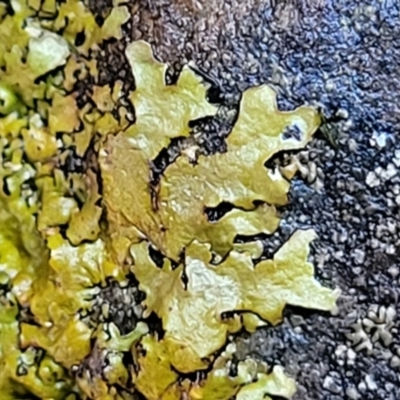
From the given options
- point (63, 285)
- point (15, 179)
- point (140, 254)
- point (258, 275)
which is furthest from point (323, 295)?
point (15, 179)

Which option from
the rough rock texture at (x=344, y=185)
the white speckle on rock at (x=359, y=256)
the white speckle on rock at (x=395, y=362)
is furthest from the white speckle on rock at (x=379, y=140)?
the white speckle on rock at (x=395, y=362)

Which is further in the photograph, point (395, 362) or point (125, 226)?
point (125, 226)

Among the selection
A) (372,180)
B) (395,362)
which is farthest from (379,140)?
(395,362)

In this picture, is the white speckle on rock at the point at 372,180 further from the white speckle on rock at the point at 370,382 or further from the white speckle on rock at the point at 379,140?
the white speckle on rock at the point at 370,382

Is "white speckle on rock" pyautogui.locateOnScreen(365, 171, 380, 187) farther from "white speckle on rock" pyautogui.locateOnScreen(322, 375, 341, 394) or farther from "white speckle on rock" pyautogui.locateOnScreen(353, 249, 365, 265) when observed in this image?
"white speckle on rock" pyautogui.locateOnScreen(322, 375, 341, 394)

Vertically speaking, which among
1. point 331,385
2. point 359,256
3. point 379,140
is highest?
point 379,140

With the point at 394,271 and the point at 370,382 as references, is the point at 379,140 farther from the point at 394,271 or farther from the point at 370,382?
the point at 370,382

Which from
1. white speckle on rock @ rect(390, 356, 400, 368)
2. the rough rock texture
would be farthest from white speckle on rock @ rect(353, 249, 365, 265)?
white speckle on rock @ rect(390, 356, 400, 368)
